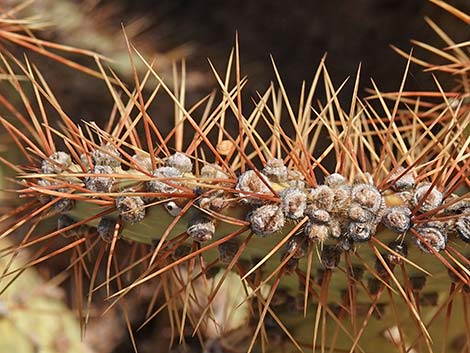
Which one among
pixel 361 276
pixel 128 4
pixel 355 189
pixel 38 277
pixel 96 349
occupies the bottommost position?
pixel 96 349

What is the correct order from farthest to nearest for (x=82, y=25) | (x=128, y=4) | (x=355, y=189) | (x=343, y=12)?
(x=128, y=4)
(x=343, y=12)
(x=82, y=25)
(x=355, y=189)

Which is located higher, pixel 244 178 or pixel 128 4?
pixel 244 178

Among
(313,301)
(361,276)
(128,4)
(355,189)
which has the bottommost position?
(128,4)

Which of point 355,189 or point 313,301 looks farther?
point 313,301

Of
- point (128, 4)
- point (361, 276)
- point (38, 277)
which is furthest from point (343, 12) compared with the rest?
point (361, 276)

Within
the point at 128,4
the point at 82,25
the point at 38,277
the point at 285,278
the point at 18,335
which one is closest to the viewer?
the point at 285,278

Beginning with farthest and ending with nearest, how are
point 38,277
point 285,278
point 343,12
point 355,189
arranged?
point 343,12 → point 38,277 → point 285,278 → point 355,189

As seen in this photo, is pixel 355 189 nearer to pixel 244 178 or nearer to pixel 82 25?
pixel 244 178

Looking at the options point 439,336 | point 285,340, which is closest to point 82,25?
point 285,340

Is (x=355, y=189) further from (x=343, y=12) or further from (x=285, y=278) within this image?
(x=343, y=12)
